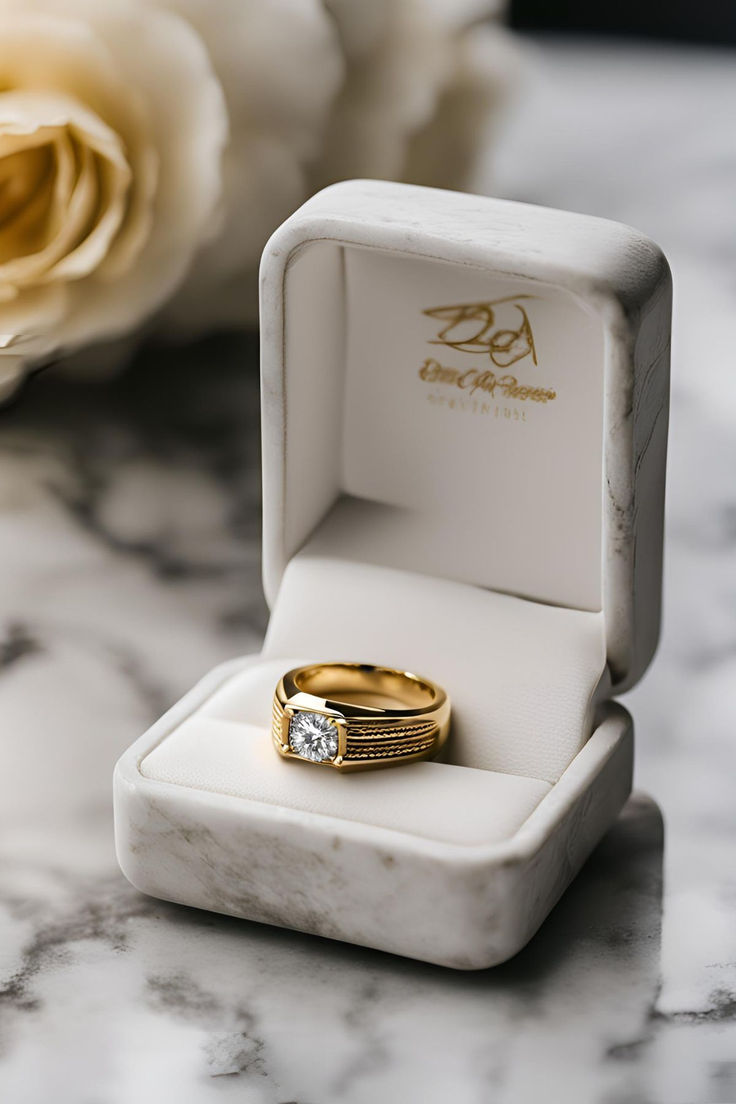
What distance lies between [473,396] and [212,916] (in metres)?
0.29

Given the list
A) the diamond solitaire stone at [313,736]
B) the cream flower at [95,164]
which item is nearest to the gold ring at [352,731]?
the diamond solitaire stone at [313,736]

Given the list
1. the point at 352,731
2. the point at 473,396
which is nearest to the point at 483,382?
the point at 473,396

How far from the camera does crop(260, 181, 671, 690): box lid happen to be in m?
0.77

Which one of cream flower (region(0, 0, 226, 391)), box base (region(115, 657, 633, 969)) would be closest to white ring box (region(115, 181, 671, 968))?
box base (region(115, 657, 633, 969))

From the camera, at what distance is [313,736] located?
763 millimetres

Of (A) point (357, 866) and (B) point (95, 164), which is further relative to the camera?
(B) point (95, 164)

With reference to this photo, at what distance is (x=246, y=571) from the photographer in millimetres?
1048

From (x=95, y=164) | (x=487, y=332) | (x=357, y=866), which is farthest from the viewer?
(x=95, y=164)

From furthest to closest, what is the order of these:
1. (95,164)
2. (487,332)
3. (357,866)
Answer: (95,164) → (487,332) → (357,866)

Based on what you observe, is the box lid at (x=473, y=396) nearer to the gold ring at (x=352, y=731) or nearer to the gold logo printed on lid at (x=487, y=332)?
the gold logo printed on lid at (x=487, y=332)

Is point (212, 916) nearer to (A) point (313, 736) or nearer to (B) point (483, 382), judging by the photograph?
(A) point (313, 736)

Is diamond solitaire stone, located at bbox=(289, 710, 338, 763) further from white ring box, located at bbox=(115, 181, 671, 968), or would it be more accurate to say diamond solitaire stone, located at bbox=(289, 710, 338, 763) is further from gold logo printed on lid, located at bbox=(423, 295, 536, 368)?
gold logo printed on lid, located at bbox=(423, 295, 536, 368)

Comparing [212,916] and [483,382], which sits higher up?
[483,382]

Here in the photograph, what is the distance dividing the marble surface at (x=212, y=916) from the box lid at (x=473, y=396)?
99 millimetres
